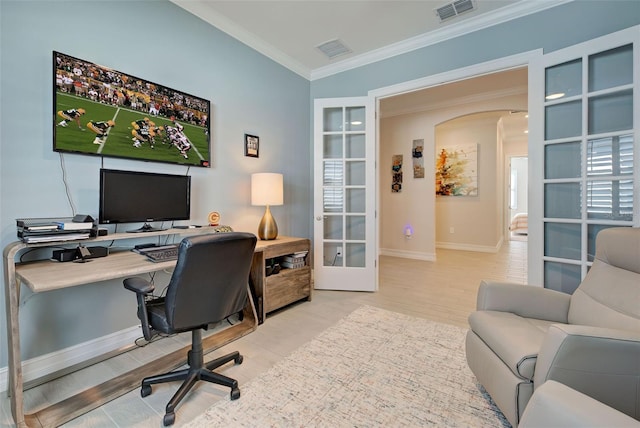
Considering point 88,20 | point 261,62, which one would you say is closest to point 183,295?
point 88,20

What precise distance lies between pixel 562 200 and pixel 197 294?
286 cm

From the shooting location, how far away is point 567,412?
0.75m

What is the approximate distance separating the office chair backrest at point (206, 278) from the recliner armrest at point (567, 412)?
4.42 ft

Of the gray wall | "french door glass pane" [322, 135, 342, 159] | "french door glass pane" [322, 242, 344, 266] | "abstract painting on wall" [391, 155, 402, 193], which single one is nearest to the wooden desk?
the gray wall

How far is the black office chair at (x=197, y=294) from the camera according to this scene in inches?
54.2

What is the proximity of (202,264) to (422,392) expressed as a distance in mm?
1425

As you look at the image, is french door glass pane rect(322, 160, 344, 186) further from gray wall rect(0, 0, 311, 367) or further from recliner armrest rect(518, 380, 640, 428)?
recliner armrest rect(518, 380, 640, 428)

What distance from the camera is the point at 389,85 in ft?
10.9

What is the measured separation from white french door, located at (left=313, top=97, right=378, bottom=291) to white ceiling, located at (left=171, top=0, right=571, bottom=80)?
0.65m

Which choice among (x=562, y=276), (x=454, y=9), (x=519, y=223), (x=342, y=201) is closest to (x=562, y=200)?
(x=562, y=276)

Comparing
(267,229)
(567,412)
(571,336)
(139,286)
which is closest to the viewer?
(567,412)

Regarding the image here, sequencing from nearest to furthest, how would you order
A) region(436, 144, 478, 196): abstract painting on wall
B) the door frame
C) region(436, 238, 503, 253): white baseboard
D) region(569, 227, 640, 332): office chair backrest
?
region(569, 227, 640, 332): office chair backrest → the door frame → region(436, 238, 503, 253): white baseboard → region(436, 144, 478, 196): abstract painting on wall

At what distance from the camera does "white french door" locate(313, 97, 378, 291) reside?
3.48 metres

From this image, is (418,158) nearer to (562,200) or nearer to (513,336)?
(562,200)
